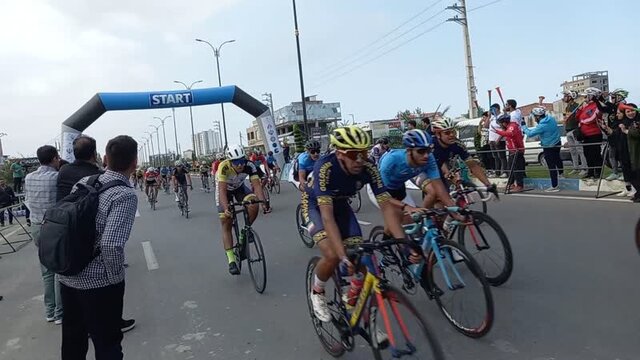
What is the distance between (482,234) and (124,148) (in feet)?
11.4

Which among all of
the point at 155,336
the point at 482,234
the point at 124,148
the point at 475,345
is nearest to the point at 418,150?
the point at 482,234

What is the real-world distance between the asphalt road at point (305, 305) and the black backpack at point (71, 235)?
179 centimetres

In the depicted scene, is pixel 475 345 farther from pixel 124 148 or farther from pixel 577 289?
pixel 124 148

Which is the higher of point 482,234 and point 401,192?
point 401,192

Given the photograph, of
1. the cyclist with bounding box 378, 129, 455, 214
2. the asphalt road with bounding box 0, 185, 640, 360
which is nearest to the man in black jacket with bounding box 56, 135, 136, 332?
the asphalt road with bounding box 0, 185, 640, 360

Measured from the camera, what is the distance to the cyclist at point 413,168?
5.00 m

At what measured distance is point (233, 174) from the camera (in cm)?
704

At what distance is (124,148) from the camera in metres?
3.17

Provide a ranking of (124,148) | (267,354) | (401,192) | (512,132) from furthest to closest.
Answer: (512,132) < (401,192) < (267,354) < (124,148)

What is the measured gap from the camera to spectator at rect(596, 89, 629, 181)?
→ 996 cm

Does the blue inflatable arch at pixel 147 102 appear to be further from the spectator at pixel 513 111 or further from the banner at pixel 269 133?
the spectator at pixel 513 111

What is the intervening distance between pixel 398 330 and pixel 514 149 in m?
10.8

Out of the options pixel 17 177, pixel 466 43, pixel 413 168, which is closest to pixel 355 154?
pixel 413 168

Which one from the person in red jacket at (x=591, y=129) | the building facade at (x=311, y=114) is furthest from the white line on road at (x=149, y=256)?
the building facade at (x=311, y=114)
